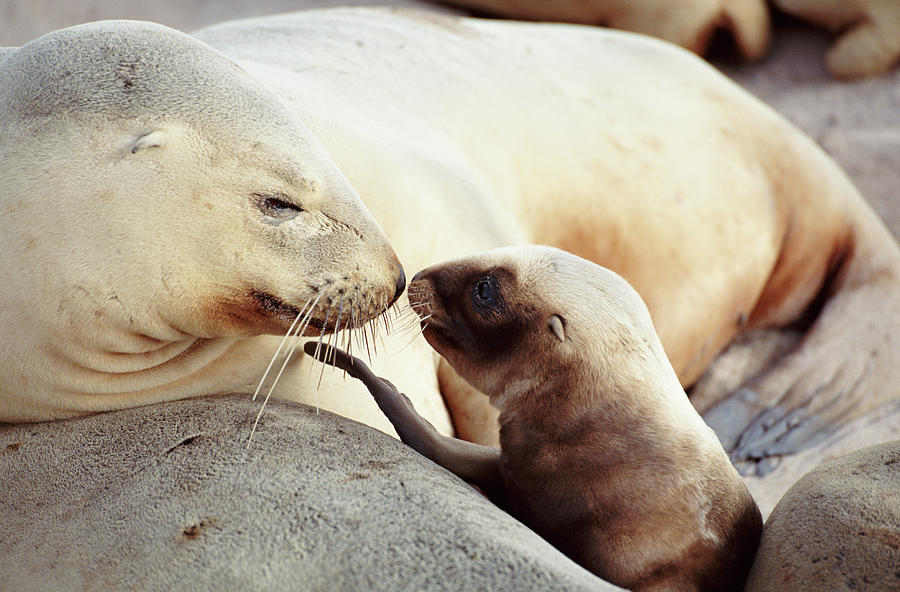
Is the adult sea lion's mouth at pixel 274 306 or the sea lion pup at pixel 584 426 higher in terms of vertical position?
the adult sea lion's mouth at pixel 274 306

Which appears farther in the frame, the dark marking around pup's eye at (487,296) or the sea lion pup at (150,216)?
the dark marking around pup's eye at (487,296)

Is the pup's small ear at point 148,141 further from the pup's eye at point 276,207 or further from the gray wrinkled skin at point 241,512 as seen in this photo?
the gray wrinkled skin at point 241,512

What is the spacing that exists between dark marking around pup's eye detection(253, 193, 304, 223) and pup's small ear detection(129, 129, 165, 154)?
0.20 metres

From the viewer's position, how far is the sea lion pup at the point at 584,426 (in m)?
2.18

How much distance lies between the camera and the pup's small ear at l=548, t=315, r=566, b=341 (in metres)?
2.33

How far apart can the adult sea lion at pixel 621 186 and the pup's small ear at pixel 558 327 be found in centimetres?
47

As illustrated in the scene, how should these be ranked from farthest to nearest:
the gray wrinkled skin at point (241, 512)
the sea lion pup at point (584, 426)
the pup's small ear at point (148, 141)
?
the sea lion pup at point (584, 426), the pup's small ear at point (148, 141), the gray wrinkled skin at point (241, 512)

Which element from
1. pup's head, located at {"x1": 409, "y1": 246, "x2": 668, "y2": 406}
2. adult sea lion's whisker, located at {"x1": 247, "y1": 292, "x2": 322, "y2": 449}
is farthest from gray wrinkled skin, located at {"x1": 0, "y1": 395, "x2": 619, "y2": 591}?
pup's head, located at {"x1": 409, "y1": 246, "x2": 668, "y2": 406}

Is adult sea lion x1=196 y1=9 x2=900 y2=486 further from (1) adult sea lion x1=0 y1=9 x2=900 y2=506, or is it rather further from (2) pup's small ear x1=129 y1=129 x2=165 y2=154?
(2) pup's small ear x1=129 y1=129 x2=165 y2=154

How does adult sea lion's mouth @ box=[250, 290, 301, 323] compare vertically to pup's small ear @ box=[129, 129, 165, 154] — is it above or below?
below

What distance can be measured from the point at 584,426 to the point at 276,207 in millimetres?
773

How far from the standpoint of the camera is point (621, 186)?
3555 mm

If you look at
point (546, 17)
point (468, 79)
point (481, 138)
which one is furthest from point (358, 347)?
point (546, 17)

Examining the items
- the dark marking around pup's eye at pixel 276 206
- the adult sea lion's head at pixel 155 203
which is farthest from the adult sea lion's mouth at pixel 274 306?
the dark marking around pup's eye at pixel 276 206
